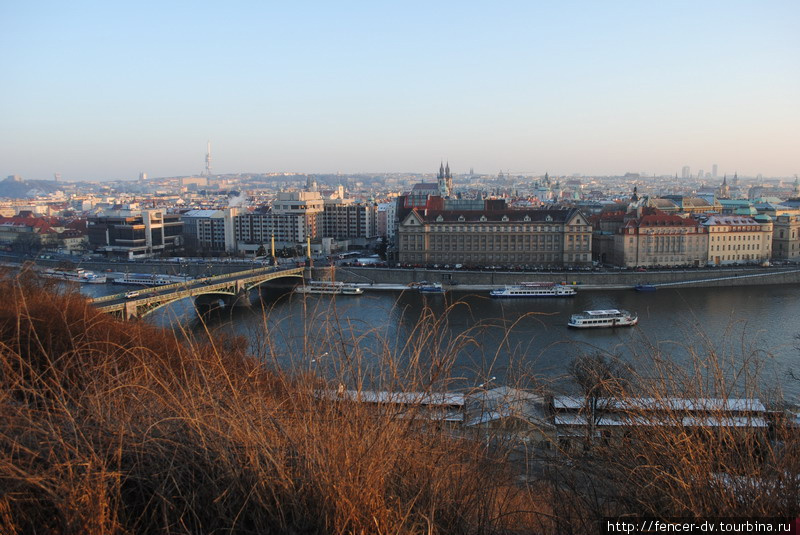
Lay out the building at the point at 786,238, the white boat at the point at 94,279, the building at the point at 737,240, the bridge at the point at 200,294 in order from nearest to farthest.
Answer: the bridge at the point at 200,294 < the white boat at the point at 94,279 < the building at the point at 737,240 < the building at the point at 786,238

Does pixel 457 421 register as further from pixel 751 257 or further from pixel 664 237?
pixel 751 257

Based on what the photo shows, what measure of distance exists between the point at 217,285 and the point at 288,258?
5.19 metres

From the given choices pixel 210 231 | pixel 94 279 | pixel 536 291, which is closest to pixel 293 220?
pixel 210 231

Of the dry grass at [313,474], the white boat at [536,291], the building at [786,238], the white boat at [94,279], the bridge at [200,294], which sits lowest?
the white boat at [94,279]

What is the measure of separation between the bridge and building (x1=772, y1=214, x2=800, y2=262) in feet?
32.4

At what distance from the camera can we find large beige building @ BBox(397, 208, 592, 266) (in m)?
13.3

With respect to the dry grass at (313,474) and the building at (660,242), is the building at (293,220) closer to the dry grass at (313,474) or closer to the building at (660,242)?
the building at (660,242)

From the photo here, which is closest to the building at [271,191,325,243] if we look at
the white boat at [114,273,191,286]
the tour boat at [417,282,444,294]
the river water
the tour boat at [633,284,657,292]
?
the white boat at [114,273,191,286]

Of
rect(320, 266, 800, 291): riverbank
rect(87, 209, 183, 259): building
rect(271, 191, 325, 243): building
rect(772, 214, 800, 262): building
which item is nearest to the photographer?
rect(320, 266, 800, 291): riverbank

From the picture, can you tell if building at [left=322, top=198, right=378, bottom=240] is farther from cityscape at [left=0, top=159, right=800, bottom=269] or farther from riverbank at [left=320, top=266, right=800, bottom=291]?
riverbank at [left=320, top=266, right=800, bottom=291]

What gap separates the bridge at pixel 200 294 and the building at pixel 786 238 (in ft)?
32.4

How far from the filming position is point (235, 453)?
1326 mm

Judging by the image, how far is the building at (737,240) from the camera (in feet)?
44.3

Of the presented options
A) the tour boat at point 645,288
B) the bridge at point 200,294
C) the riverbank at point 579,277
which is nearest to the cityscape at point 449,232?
the riverbank at point 579,277
